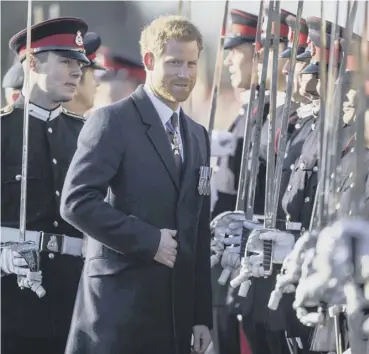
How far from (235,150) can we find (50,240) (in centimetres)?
181

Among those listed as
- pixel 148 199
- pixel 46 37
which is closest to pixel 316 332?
pixel 148 199

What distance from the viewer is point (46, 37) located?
21.8 ft

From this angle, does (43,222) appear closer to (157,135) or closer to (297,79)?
(157,135)

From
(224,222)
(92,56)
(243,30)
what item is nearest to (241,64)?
(243,30)

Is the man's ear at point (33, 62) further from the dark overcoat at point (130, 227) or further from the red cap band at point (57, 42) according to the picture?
the dark overcoat at point (130, 227)

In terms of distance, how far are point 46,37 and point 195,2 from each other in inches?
145

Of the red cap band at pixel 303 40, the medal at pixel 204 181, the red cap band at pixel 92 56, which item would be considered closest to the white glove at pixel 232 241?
the medal at pixel 204 181

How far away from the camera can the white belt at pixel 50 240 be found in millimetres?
6219

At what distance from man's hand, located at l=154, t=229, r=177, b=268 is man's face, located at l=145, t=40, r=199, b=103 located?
0.52 meters

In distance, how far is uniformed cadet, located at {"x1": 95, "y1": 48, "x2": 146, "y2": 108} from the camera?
34.0 feet

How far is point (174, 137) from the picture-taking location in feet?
17.9

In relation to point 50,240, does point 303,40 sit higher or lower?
higher

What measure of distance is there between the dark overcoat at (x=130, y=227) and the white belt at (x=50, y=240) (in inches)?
33.4

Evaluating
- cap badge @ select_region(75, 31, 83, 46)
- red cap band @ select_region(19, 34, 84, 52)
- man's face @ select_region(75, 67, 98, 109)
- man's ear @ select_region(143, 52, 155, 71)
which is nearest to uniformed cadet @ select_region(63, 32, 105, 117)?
man's face @ select_region(75, 67, 98, 109)
